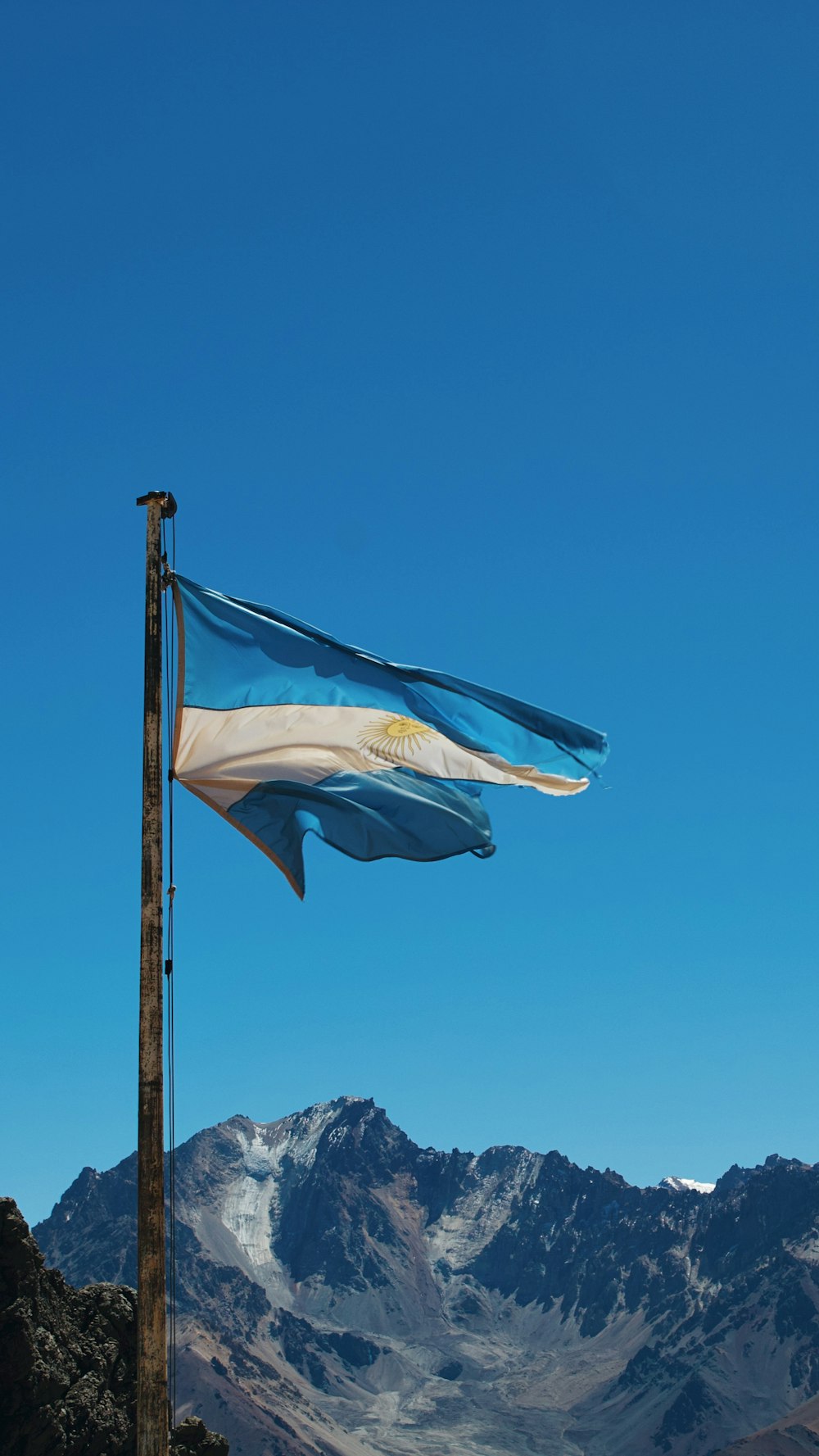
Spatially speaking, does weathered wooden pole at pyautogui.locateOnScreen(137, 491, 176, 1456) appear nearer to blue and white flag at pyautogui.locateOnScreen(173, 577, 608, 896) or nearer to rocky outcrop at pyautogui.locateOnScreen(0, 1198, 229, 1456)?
blue and white flag at pyautogui.locateOnScreen(173, 577, 608, 896)

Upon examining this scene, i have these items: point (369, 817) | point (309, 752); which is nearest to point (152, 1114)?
point (369, 817)

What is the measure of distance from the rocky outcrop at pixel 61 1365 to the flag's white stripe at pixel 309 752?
107 feet

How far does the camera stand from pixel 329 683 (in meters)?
21.8

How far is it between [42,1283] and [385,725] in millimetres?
40978

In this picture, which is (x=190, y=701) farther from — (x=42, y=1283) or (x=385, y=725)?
(x=42, y=1283)

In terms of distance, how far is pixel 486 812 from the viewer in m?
22.2

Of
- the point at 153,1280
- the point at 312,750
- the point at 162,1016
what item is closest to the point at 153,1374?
the point at 153,1280

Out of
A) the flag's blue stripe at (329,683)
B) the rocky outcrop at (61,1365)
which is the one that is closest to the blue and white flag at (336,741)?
the flag's blue stripe at (329,683)

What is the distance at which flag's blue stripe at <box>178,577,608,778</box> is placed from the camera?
20422mm

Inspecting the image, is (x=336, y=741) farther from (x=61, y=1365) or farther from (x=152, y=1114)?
(x=61, y=1365)

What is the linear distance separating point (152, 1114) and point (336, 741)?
6722 millimetres

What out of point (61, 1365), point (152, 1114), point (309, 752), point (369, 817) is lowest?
point (152, 1114)

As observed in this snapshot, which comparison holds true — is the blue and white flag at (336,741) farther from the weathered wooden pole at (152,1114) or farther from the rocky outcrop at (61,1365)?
the rocky outcrop at (61,1365)

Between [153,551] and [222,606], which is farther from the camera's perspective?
[222,606]
